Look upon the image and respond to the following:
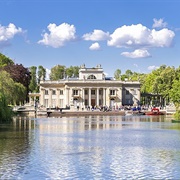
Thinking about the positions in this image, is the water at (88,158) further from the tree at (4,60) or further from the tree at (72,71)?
the tree at (72,71)

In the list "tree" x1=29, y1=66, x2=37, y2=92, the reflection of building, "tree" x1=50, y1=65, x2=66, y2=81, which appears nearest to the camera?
the reflection of building

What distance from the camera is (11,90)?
228 ft

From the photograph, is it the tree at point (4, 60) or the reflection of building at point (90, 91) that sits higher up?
the tree at point (4, 60)

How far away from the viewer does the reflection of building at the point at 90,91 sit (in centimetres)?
11600

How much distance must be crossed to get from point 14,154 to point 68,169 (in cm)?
518

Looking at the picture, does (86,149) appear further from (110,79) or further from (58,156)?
(110,79)

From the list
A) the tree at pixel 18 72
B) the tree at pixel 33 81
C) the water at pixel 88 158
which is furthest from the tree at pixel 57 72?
the water at pixel 88 158

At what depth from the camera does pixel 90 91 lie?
116938 millimetres

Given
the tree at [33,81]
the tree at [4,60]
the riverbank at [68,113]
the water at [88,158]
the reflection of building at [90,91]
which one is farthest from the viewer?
the tree at [33,81]

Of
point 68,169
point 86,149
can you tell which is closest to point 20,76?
point 86,149

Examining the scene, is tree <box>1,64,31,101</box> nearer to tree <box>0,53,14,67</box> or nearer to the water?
tree <box>0,53,14,67</box>

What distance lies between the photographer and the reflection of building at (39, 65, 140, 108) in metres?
116

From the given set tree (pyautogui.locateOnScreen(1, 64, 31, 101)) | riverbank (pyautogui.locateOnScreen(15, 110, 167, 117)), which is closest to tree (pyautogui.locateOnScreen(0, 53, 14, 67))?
tree (pyautogui.locateOnScreen(1, 64, 31, 101))

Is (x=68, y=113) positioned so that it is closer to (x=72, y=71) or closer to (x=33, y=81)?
(x=33, y=81)
